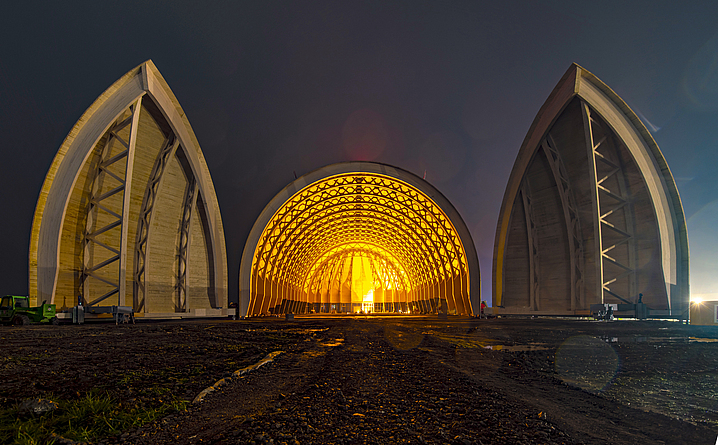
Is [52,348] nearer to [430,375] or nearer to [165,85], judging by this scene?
[430,375]

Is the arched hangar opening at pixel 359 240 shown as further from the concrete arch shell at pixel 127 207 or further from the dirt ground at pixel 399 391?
the dirt ground at pixel 399 391

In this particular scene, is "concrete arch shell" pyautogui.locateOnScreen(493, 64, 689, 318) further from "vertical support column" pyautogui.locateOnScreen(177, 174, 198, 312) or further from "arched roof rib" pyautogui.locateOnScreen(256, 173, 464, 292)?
"vertical support column" pyautogui.locateOnScreen(177, 174, 198, 312)

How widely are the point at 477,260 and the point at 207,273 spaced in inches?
911

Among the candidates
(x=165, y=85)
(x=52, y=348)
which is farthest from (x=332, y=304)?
(x=52, y=348)

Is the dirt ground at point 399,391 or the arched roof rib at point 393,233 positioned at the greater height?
the arched roof rib at point 393,233

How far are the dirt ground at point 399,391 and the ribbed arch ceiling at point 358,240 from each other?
93.5ft

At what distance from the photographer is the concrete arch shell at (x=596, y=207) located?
2152 cm

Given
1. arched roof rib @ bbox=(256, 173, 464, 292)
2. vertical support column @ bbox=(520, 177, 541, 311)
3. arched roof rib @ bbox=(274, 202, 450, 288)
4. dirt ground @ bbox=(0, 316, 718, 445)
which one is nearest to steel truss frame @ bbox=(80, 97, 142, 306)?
dirt ground @ bbox=(0, 316, 718, 445)

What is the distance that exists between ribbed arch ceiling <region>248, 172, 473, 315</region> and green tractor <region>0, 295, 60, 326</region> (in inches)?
664

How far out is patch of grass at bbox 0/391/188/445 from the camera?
3277 mm

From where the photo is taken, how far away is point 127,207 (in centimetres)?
2053

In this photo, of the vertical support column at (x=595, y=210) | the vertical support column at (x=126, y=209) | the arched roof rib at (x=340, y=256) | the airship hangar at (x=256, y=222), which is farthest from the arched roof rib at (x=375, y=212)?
the arched roof rib at (x=340, y=256)

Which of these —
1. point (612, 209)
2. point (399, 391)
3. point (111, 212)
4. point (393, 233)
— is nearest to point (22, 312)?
point (111, 212)

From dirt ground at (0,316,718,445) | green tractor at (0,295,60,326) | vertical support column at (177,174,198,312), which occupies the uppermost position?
vertical support column at (177,174,198,312)
